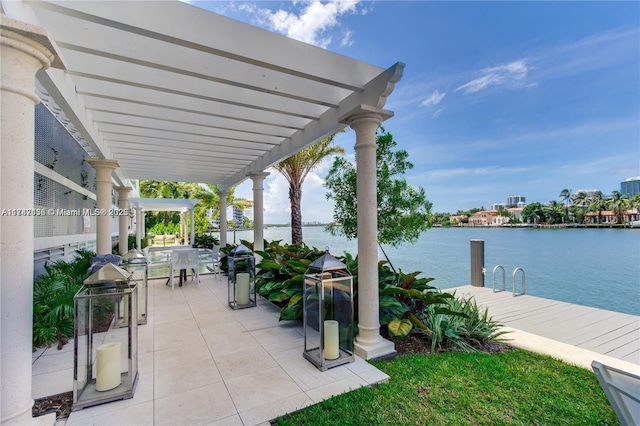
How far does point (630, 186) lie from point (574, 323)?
39004 mm

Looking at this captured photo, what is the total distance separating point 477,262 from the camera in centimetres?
754

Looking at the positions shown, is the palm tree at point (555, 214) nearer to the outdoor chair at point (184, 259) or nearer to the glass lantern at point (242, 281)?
the glass lantern at point (242, 281)

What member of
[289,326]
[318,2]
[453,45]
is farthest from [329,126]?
[453,45]

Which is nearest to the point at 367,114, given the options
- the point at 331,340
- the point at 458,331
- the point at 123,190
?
the point at 331,340

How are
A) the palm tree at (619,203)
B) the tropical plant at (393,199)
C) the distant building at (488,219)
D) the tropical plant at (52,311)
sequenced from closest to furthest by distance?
the tropical plant at (52,311) → the tropical plant at (393,199) → the palm tree at (619,203) → the distant building at (488,219)

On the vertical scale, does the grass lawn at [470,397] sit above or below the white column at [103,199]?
below

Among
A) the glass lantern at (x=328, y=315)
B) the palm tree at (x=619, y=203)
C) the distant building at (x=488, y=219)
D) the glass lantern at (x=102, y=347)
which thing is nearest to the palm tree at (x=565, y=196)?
the palm tree at (x=619, y=203)

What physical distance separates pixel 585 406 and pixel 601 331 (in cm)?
309

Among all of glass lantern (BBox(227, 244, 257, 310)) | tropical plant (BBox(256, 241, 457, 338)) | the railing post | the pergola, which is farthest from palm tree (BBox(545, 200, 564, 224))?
glass lantern (BBox(227, 244, 257, 310))

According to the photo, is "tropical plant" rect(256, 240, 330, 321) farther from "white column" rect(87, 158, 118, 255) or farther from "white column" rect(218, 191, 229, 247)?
"white column" rect(218, 191, 229, 247)

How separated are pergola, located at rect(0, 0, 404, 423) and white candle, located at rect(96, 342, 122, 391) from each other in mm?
641

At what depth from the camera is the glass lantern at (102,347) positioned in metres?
2.45

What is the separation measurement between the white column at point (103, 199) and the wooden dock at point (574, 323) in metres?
7.91

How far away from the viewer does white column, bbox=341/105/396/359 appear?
3.44 m
